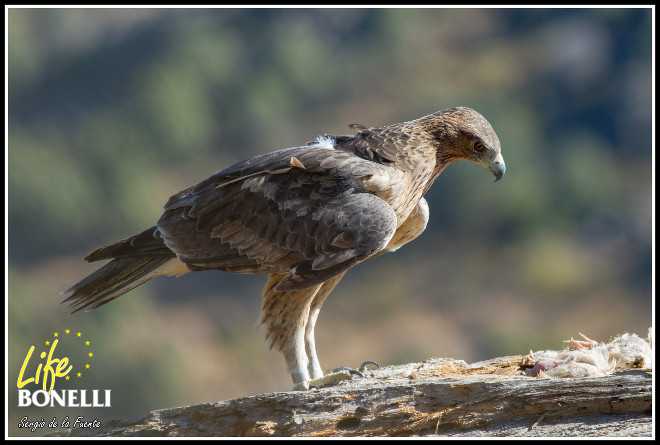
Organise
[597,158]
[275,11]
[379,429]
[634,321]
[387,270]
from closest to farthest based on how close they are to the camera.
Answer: [379,429] < [634,321] < [387,270] < [597,158] < [275,11]

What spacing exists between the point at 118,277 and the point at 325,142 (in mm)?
1778

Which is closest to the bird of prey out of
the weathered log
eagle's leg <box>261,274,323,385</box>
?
eagle's leg <box>261,274,323,385</box>

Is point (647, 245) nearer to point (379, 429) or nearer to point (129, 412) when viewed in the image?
point (129, 412)

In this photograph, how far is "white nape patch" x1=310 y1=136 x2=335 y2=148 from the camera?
6.11 meters

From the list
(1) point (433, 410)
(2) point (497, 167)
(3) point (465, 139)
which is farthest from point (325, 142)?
(1) point (433, 410)

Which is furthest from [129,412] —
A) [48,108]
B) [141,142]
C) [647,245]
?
[647,245]

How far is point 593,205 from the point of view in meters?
27.3

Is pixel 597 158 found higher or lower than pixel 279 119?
lower

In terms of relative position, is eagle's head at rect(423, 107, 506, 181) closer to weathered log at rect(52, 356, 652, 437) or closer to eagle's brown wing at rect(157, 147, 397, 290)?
eagle's brown wing at rect(157, 147, 397, 290)

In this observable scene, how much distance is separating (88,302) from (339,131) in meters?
22.3

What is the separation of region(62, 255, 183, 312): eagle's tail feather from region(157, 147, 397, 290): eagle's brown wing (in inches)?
7.7

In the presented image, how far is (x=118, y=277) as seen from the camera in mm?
5957

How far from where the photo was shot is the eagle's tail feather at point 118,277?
5.95m

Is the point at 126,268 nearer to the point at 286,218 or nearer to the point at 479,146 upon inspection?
the point at 286,218
